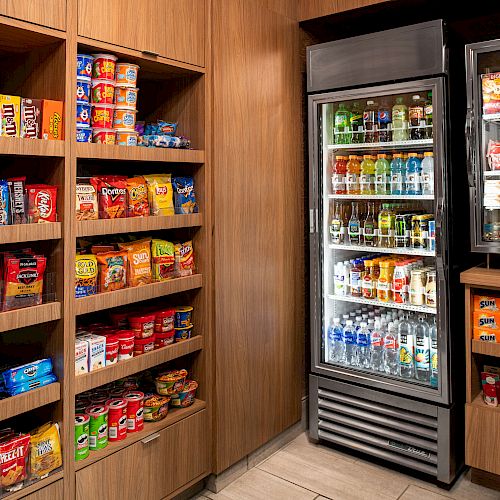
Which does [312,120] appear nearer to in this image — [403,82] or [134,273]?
[403,82]

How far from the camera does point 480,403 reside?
2.64 meters

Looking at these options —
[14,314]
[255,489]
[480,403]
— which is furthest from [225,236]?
[480,403]

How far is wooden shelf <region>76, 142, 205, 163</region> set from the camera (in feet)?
6.77

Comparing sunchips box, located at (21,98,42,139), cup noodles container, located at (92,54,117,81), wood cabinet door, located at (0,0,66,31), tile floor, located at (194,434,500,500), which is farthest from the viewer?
tile floor, located at (194,434,500,500)

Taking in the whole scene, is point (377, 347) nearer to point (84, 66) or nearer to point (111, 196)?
point (111, 196)

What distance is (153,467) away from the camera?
235 cm

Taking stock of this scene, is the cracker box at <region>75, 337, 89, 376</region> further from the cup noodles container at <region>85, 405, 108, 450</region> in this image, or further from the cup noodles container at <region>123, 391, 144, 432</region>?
the cup noodles container at <region>123, 391, 144, 432</region>

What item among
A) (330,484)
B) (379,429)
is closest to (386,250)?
(379,429)

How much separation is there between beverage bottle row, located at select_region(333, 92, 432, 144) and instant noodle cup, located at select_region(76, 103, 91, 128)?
1.49 m

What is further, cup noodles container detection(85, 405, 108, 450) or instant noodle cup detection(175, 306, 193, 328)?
instant noodle cup detection(175, 306, 193, 328)

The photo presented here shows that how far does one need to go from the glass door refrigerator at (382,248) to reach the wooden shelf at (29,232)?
59.4 inches

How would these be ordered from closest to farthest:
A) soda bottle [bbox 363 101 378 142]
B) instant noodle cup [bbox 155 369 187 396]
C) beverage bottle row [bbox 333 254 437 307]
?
instant noodle cup [bbox 155 369 187 396], beverage bottle row [bbox 333 254 437 307], soda bottle [bbox 363 101 378 142]

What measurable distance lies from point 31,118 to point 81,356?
0.91m

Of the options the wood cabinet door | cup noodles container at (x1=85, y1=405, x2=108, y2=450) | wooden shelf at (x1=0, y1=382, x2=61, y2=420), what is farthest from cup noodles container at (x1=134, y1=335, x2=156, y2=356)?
the wood cabinet door
